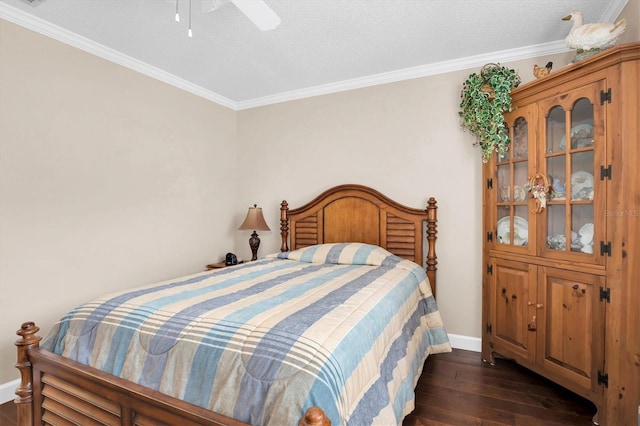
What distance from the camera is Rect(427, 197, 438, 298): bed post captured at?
2924mm

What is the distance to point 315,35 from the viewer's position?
97.8 inches

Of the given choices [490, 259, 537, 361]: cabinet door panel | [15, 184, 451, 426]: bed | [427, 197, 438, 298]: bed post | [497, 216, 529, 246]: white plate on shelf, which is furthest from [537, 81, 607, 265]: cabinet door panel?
[15, 184, 451, 426]: bed

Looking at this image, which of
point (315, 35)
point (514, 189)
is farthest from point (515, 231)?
point (315, 35)

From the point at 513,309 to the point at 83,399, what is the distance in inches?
104

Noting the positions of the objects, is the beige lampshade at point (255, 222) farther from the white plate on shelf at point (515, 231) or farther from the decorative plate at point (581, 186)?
the decorative plate at point (581, 186)

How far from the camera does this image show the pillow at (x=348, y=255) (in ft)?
9.12

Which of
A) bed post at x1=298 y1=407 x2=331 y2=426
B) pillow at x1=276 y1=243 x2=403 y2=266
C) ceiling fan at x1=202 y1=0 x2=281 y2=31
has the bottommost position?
bed post at x1=298 y1=407 x2=331 y2=426

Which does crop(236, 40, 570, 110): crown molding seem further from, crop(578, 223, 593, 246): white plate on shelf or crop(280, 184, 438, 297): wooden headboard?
crop(578, 223, 593, 246): white plate on shelf

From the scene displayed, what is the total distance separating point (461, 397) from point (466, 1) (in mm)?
2534

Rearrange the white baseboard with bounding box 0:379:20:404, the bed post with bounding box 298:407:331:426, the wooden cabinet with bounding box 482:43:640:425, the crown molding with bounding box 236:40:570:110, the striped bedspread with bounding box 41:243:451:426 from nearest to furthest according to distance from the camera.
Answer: the bed post with bounding box 298:407:331:426 < the striped bedspread with bounding box 41:243:451:426 < the wooden cabinet with bounding box 482:43:640:425 < the white baseboard with bounding box 0:379:20:404 < the crown molding with bounding box 236:40:570:110

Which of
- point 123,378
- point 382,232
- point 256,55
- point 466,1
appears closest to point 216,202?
point 256,55

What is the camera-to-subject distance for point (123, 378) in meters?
1.36

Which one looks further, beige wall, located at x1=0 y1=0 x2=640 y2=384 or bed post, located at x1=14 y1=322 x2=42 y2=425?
beige wall, located at x1=0 y1=0 x2=640 y2=384

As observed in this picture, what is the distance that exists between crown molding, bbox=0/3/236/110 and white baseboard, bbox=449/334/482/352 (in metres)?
3.54
